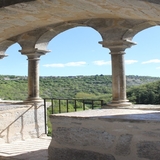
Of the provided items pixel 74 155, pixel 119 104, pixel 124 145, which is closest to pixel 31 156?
pixel 74 155

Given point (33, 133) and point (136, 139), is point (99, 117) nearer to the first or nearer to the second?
point (136, 139)

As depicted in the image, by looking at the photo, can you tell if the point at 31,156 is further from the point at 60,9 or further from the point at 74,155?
the point at 60,9

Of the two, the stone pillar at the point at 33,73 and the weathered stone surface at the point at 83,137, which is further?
the stone pillar at the point at 33,73

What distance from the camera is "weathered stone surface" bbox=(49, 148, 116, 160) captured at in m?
3.24

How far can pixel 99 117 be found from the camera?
3246 mm

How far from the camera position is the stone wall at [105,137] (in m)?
2.96

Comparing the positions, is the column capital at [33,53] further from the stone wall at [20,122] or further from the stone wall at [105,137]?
the stone wall at [105,137]

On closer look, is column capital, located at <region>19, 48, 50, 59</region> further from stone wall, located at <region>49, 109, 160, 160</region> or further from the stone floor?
stone wall, located at <region>49, 109, 160, 160</region>

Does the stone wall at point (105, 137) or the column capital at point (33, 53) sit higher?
the column capital at point (33, 53)

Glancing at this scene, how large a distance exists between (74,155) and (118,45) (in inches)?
109

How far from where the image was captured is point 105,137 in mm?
3217

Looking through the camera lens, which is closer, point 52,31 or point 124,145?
point 124,145

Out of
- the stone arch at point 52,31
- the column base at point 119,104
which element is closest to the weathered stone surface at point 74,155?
the column base at point 119,104

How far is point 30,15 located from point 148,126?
2465 mm
